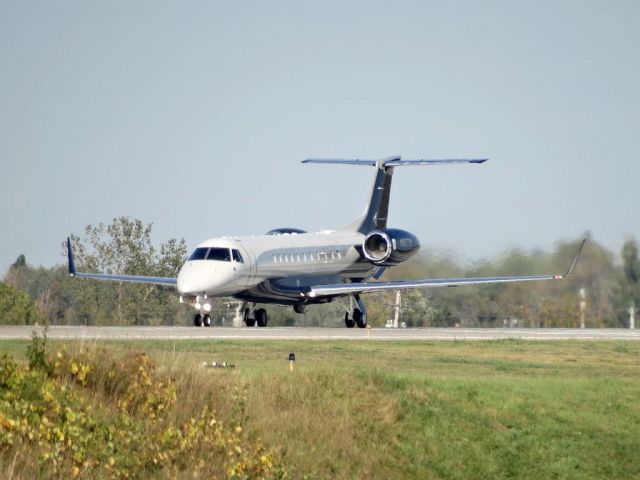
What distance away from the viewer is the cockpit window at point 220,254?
176 feet

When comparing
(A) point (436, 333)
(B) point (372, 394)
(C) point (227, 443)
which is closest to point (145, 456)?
(C) point (227, 443)

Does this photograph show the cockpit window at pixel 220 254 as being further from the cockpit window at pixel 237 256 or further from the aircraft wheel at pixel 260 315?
the aircraft wheel at pixel 260 315

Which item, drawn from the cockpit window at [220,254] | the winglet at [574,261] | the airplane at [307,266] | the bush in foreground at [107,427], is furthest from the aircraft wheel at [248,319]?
the bush in foreground at [107,427]

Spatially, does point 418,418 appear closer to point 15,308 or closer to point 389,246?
point 389,246

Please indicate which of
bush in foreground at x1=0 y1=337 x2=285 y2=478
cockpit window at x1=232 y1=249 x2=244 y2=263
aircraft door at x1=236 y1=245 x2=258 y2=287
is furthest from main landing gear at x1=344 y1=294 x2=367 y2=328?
bush in foreground at x1=0 y1=337 x2=285 y2=478

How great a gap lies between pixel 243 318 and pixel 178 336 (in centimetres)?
1682

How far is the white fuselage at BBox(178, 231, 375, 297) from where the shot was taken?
53.1 metres

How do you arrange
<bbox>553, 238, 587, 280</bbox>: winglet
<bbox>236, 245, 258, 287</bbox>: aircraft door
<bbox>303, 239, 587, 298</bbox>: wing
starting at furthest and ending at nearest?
<bbox>303, 239, 587, 298</bbox>: wing < <bbox>236, 245, 258, 287</bbox>: aircraft door < <bbox>553, 238, 587, 280</bbox>: winglet

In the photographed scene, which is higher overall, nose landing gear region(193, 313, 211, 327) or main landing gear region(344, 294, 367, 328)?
main landing gear region(344, 294, 367, 328)

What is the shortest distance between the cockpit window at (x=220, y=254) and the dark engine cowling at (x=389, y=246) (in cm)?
833

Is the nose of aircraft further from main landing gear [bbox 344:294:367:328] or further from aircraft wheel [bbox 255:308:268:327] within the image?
main landing gear [bbox 344:294:367:328]

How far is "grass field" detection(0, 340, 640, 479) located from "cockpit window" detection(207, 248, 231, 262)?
20.8m

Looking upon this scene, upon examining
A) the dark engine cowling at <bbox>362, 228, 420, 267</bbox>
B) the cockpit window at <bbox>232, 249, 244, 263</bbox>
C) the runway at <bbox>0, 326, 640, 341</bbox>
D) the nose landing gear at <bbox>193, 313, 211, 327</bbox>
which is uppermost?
the dark engine cowling at <bbox>362, 228, 420, 267</bbox>

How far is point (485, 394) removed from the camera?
29.0m
